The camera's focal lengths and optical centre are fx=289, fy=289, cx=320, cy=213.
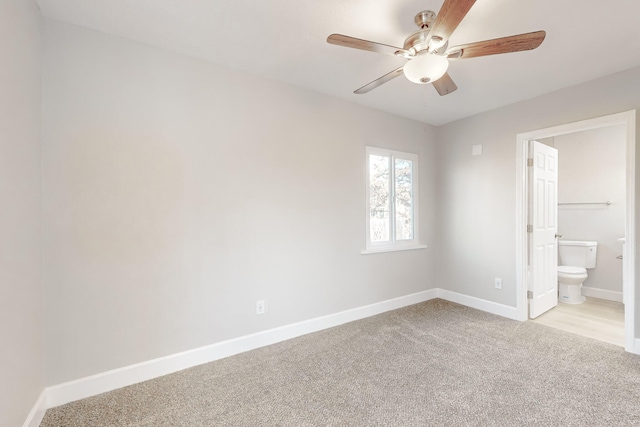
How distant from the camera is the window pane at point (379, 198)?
347 centimetres

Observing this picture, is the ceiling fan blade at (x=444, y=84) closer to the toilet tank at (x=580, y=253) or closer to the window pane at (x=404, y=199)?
the window pane at (x=404, y=199)

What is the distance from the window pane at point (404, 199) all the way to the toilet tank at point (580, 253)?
238cm

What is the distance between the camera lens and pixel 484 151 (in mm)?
3541

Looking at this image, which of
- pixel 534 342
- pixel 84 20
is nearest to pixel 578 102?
pixel 534 342

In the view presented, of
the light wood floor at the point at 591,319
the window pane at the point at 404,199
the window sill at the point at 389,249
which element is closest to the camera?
the light wood floor at the point at 591,319

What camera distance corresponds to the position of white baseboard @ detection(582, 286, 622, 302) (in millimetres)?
3865

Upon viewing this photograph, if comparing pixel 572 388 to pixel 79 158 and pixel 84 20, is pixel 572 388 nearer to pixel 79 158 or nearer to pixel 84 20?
pixel 79 158

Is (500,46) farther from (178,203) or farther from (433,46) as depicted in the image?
(178,203)

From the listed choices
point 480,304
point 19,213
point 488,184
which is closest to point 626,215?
point 488,184

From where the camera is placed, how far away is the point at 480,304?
357cm

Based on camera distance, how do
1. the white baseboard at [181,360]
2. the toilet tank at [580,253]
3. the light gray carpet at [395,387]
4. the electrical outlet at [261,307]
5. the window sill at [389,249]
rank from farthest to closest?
the toilet tank at [580,253] < the window sill at [389,249] < the electrical outlet at [261,307] < the white baseboard at [181,360] < the light gray carpet at [395,387]

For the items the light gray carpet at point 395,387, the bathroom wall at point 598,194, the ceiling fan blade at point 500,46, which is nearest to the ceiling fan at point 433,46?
the ceiling fan blade at point 500,46

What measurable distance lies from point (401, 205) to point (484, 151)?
1.18m

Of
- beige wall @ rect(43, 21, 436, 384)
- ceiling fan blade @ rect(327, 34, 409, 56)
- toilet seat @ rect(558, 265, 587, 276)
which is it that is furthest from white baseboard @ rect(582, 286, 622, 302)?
ceiling fan blade @ rect(327, 34, 409, 56)
